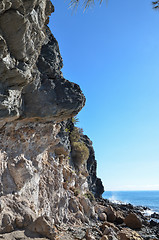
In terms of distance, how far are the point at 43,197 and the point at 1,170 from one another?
4163 mm

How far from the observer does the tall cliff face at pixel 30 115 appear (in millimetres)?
6645

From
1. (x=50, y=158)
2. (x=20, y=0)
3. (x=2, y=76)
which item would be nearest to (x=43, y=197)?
(x=50, y=158)

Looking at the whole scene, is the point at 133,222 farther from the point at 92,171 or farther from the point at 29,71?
the point at 92,171

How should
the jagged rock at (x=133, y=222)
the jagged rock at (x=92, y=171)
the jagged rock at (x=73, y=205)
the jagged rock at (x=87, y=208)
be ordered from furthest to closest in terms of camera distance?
the jagged rock at (x=92, y=171), the jagged rock at (x=133, y=222), the jagged rock at (x=87, y=208), the jagged rock at (x=73, y=205)

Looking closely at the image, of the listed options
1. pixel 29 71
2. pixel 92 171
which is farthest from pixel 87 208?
pixel 92 171

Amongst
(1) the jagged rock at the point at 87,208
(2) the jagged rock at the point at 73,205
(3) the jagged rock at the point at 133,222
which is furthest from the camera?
(3) the jagged rock at the point at 133,222

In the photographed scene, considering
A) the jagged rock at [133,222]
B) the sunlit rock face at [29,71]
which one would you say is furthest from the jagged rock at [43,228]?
the jagged rock at [133,222]

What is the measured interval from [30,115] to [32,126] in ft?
4.27

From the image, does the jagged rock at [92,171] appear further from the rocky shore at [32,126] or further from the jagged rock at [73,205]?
the rocky shore at [32,126]

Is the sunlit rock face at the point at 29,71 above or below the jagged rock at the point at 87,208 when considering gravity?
above

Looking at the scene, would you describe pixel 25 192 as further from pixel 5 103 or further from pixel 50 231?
pixel 5 103

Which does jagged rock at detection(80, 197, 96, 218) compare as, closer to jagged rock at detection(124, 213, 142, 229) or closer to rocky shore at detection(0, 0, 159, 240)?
rocky shore at detection(0, 0, 159, 240)

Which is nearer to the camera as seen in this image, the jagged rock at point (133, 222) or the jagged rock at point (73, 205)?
the jagged rock at point (73, 205)

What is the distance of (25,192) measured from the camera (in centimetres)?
976
